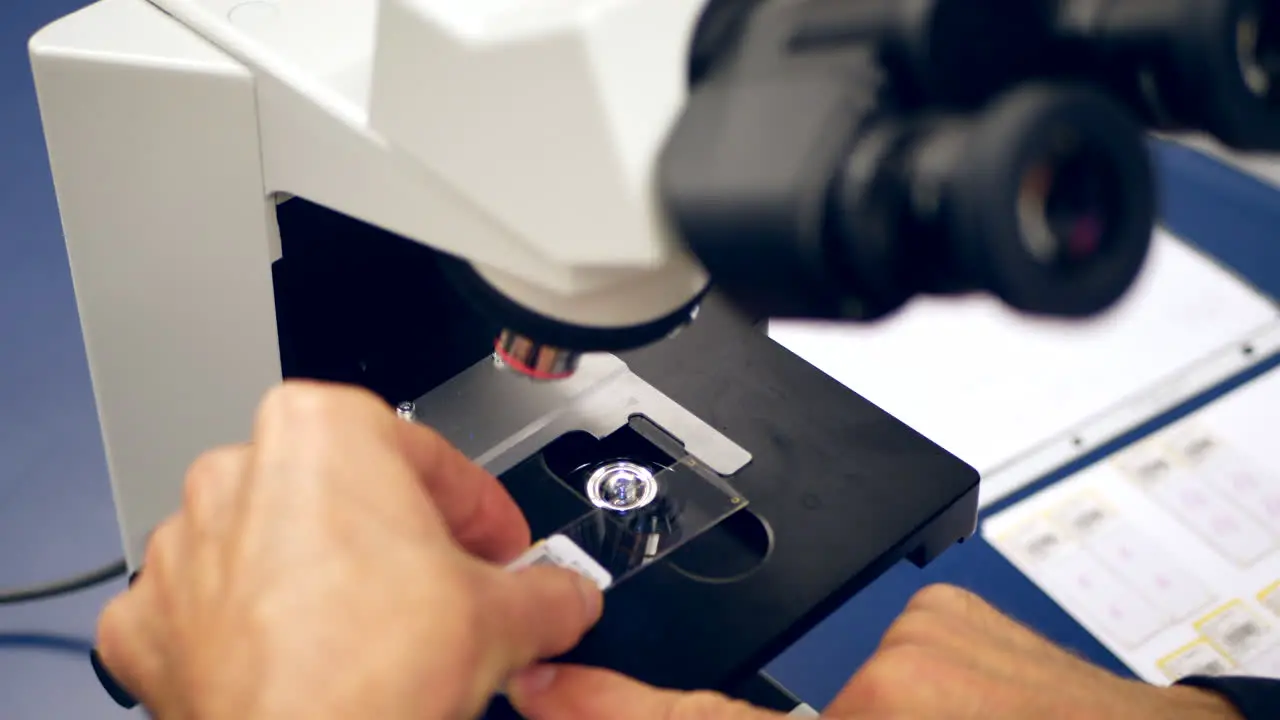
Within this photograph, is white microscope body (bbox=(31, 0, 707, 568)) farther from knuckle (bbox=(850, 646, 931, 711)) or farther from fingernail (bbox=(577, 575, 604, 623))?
knuckle (bbox=(850, 646, 931, 711))

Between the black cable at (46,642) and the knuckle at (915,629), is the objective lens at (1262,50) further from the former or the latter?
the black cable at (46,642)

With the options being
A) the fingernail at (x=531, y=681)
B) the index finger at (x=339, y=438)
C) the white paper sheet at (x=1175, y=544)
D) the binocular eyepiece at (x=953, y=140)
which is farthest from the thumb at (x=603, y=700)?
the white paper sheet at (x=1175, y=544)

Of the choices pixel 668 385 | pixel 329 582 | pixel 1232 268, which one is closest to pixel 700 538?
pixel 668 385

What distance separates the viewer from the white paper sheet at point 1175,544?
0.87 metres

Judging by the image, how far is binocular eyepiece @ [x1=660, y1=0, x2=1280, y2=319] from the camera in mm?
311

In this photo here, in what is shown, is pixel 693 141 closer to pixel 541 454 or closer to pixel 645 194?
pixel 645 194

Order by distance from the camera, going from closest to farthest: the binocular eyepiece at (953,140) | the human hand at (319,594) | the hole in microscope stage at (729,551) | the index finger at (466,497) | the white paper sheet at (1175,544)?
the binocular eyepiece at (953,140)
the human hand at (319,594)
the index finger at (466,497)
the hole in microscope stage at (729,551)
the white paper sheet at (1175,544)

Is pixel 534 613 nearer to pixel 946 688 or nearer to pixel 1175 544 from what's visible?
pixel 946 688

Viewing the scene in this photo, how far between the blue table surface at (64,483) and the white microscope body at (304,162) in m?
0.28

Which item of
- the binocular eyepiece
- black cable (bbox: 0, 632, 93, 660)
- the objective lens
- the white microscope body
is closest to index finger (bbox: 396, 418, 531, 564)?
the white microscope body

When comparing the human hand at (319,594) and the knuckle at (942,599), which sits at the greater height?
the human hand at (319,594)

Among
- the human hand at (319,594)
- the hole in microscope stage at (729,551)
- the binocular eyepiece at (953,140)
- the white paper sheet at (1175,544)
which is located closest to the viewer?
the binocular eyepiece at (953,140)

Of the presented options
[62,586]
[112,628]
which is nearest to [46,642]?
[62,586]

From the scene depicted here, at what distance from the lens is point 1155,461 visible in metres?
0.99
